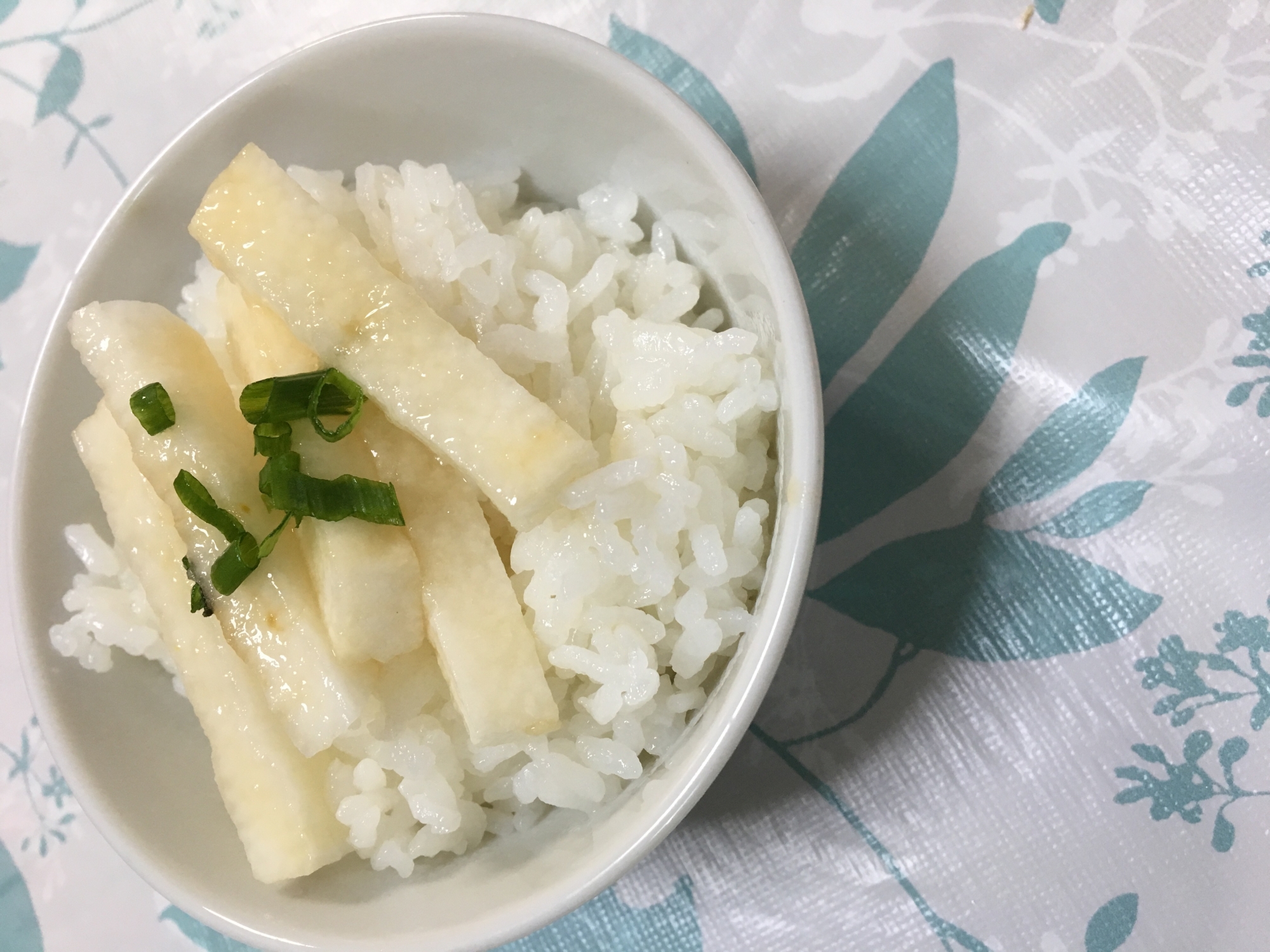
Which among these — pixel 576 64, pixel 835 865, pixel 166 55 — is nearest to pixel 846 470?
pixel 835 865

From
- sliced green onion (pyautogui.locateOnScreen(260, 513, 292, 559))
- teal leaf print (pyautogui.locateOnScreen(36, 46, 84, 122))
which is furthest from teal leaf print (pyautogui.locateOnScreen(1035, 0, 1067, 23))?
teal leaf print (pyautogui.locateOnScreen(36, 46, 84, 122))

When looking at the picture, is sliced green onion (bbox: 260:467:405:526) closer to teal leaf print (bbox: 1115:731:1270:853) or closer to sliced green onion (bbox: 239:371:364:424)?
sliced green onion (bbox: 239:371:364:424)

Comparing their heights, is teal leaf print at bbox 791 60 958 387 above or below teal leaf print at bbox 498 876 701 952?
above

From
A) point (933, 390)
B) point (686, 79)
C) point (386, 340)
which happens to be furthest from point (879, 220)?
point (386, 340)

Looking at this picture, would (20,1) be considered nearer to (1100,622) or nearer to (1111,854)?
(1100,622)

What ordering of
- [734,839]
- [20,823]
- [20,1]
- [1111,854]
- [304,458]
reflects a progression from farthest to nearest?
[20,1], [20,823], [734,839], [1111,854], [304,458]
